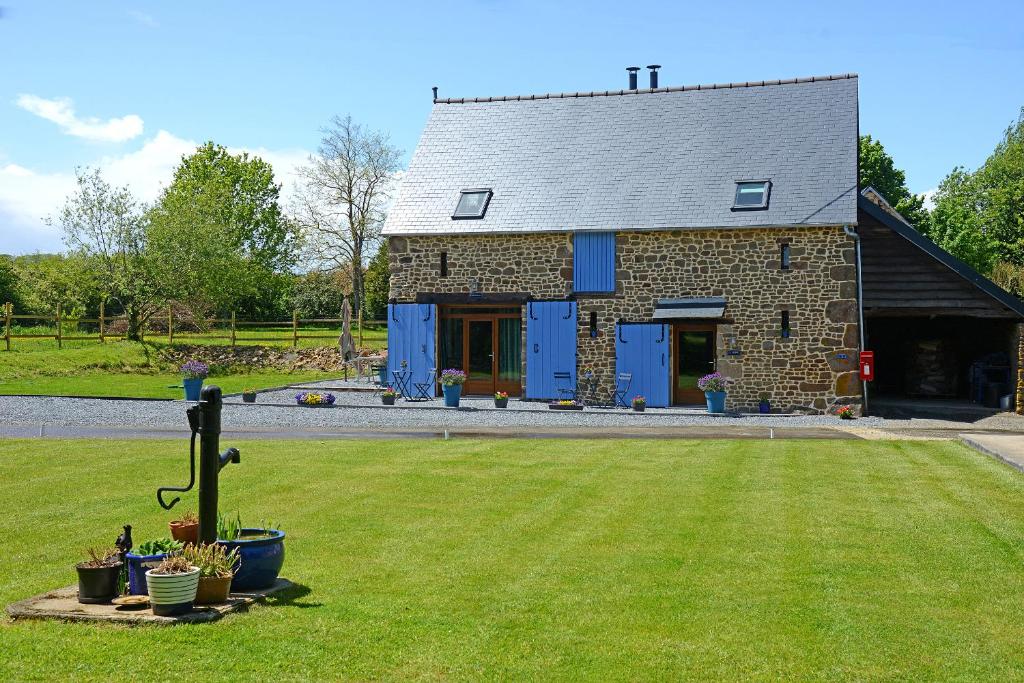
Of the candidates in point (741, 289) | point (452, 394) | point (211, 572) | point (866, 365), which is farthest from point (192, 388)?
point (211, 572)

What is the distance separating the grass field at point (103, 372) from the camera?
27891mm

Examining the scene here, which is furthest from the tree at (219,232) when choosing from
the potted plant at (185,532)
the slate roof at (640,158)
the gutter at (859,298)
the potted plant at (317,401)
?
the potted plant at (185,532)

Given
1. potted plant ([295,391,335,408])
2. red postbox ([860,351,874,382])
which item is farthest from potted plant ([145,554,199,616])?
red postbox ([860,351,874,382])

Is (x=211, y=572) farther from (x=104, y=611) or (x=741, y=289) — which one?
(x=741, y=289)

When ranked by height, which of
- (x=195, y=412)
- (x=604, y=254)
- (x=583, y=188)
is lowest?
(x=195, y=412)

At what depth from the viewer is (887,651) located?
6285 millimetres

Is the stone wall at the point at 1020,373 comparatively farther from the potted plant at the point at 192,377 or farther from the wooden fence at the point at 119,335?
the wooden fence at the point at 119,335

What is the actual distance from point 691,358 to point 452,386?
5703 millimetres

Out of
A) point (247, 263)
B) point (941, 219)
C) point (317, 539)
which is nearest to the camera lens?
point (317, 539)

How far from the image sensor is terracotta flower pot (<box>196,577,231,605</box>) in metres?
7.02

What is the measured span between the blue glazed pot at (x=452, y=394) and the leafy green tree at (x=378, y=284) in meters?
26.1

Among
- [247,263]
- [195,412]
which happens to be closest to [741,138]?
[195,412]

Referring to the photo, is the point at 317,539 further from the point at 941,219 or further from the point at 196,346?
the point at 941,219

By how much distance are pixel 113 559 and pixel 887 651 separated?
500 cm
